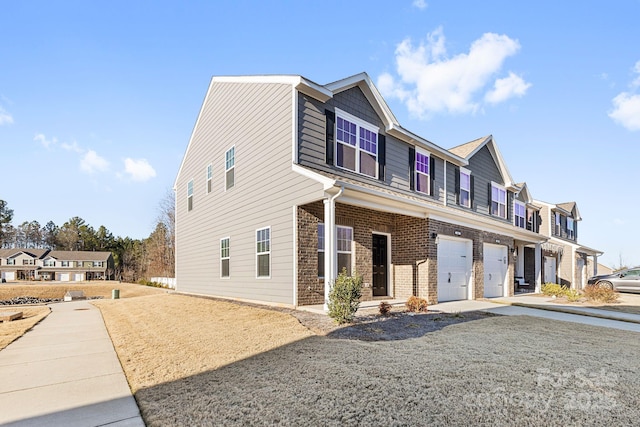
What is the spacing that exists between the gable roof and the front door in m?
6.56

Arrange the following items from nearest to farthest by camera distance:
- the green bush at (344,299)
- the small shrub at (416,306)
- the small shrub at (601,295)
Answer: the green bush at (344,299)
the small shrub at (416,306)
the small shrub at (601,295)

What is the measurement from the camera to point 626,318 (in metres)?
8.97

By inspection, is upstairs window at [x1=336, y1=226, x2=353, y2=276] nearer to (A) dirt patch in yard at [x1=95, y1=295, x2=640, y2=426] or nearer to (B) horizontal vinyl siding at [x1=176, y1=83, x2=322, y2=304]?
(B) horizontal vinyl siding at [x1=176, y1=83, x2=322, y2=304]

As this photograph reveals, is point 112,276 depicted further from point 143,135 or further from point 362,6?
point 362,6

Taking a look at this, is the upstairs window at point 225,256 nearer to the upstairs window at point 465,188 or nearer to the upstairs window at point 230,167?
the upstairs window at point 230,167

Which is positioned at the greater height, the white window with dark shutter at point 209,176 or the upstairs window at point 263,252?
the white window with dark shutter at point 209,176

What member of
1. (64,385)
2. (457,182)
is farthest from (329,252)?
(457,182)

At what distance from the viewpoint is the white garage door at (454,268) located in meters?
12.0

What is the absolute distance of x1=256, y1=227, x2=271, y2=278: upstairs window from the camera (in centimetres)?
1030

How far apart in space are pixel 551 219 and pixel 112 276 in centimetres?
7105

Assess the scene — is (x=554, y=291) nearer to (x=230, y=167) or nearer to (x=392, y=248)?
(x=392, y=248)

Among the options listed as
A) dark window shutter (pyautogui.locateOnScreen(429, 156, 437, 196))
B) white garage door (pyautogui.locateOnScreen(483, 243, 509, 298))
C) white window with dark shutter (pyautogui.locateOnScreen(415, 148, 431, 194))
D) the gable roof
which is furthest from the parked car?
white window with dark shutter (pyautogui.locateOnScreen(415, 148, 431, 194))

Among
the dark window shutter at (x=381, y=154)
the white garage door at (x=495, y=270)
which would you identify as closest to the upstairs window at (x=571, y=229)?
the white garage door at (x=495, y=270)

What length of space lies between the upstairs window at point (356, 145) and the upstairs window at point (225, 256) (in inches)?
215
